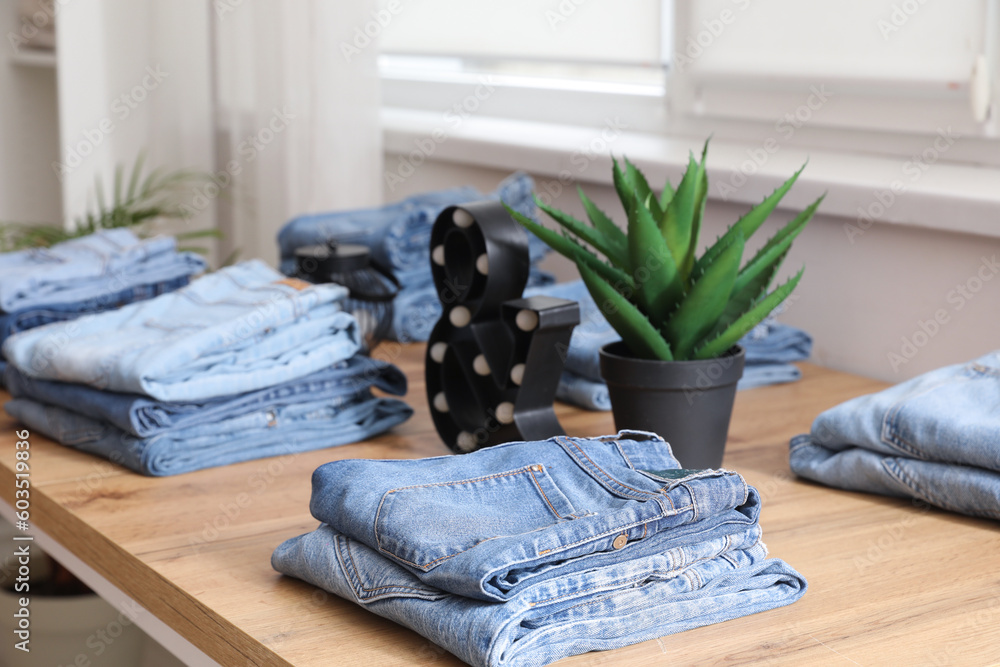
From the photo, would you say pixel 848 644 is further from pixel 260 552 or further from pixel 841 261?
pixel 841 261

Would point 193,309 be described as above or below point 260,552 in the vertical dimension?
above

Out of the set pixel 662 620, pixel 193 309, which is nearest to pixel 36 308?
pixel 193 309

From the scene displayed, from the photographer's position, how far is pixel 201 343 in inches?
41.1

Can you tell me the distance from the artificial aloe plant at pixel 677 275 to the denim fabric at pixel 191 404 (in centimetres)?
29

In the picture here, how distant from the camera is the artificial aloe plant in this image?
931 mm

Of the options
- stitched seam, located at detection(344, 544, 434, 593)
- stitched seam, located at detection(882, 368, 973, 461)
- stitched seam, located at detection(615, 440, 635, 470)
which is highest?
stitched seam, located at detection(615, 440, 635, 470)

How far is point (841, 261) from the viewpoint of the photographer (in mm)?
1371

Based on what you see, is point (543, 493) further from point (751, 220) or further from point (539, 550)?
point (751, 220)

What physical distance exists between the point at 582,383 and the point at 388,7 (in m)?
1.45

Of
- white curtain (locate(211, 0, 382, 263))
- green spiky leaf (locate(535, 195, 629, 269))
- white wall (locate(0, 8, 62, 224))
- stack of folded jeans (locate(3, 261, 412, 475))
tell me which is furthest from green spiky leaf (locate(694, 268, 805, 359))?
white wall (locate(0, 8, 62, 224))

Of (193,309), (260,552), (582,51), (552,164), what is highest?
(582,51)

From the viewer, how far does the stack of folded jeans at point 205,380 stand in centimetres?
103

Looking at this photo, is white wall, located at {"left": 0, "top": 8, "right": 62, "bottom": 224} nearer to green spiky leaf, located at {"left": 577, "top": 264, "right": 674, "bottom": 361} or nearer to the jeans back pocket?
green spiky leaf, located at {"left": 577, "top": 264, "right": 674, "bottom": 361}

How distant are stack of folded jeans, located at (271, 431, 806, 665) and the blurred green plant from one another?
3.83ft
